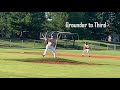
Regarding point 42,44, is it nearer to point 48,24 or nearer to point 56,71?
point 48,24

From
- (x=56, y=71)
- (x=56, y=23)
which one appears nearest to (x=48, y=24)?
(x=56, y=23)

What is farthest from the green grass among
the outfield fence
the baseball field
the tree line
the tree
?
the tree

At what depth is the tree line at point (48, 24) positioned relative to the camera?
47062 mm

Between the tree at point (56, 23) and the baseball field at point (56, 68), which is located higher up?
the tree at point (56, 23)

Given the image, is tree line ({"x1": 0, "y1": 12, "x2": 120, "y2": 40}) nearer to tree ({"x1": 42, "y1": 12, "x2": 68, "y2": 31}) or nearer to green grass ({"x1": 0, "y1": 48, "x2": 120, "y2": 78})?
tree ({"x1": 42, "y1": 12, "x2": 68, "y2": 31})

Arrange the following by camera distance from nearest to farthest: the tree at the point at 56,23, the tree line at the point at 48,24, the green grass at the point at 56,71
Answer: the green grass at the point at 56,71, the tree line at the point at 48,24, the tree at the point at 56,23

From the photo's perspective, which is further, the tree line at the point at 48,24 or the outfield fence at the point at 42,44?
the tree line at the point at 48,24

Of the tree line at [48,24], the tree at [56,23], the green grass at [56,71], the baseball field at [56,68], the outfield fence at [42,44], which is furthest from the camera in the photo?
the tree at [56,23]

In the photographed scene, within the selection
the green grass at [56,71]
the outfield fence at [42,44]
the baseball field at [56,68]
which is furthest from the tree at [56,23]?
the green grass at [56,71]

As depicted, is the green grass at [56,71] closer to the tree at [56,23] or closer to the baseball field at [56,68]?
the baseball field at [56,68]

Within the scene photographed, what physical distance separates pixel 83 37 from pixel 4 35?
37.3 feet

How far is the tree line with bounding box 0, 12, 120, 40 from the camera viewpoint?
47062 millimetres
